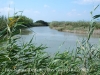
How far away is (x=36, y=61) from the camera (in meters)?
2.30

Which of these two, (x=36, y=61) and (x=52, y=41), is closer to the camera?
(x=36, y=61)

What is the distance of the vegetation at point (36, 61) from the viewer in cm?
216

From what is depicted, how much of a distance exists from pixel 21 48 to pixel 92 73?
30.2 inches

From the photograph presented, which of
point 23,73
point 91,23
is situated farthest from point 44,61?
point 91,23

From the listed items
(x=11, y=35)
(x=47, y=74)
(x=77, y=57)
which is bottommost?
(x=47, y=74)

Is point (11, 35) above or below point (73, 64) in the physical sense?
above

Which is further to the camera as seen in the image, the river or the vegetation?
the river

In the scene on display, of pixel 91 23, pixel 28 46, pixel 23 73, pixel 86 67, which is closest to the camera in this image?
pixel 91 23

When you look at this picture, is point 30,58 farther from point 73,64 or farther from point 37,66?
point 73,64

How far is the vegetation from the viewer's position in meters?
2.16

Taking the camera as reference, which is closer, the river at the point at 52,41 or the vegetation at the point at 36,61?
the vegetation at the point at 36,61

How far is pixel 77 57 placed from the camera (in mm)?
2283

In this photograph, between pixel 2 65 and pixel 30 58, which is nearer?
pixel 2 65

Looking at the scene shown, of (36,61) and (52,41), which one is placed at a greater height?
Answer: (36,61)
